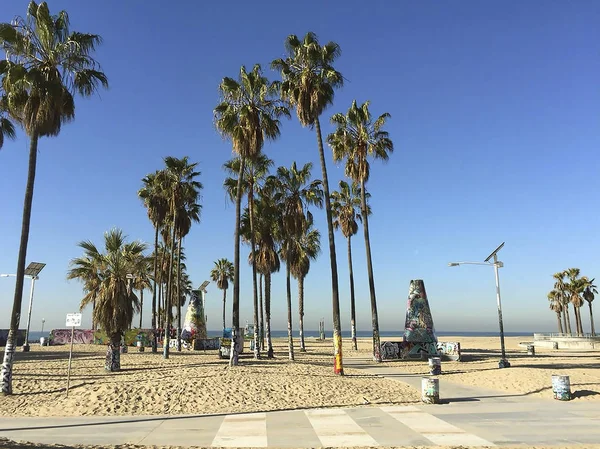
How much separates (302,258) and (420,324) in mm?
14914

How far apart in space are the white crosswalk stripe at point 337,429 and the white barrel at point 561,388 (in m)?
7.52

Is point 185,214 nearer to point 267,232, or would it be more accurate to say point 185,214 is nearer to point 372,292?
point 267,232

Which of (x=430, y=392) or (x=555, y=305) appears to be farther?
(x=555, y=305)

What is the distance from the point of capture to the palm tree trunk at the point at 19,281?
15891mm

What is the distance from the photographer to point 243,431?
10.7m

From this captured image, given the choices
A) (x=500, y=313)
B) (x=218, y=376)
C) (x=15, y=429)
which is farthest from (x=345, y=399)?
(x=500, y=313)

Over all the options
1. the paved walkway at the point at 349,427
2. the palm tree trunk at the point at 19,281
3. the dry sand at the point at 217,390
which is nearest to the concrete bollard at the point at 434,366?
the dry sand at the point at 217,390

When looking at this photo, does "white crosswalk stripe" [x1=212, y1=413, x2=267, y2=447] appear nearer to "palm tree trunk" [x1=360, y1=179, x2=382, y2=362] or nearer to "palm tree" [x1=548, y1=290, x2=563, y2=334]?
"palm tree trunk" [x1=360, y1=179, x2=382, y2=362]

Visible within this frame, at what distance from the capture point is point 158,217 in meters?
37.7

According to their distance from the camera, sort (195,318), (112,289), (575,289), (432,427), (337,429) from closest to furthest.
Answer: (337,429) → (432,427) → (112,289) → (195,318) → (575,289)

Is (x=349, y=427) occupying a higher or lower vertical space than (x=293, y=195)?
lower

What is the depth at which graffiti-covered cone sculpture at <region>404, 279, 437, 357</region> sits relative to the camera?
31.4 meters

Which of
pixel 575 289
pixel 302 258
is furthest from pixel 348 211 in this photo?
pixel 575 289

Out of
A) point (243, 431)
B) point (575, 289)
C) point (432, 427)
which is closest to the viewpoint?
point (243, 431)
